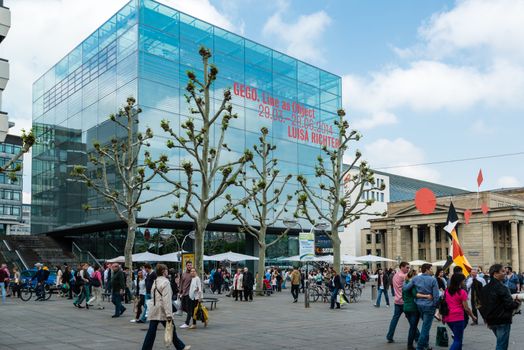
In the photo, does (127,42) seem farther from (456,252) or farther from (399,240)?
(399,240)

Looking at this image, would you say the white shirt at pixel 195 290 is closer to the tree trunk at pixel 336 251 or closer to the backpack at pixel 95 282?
the backpack at pixel 95 282

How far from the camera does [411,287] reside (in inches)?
453

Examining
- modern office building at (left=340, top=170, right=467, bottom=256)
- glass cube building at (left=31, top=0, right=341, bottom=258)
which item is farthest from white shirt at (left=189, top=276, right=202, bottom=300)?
modern office building at (left=340, top=170, right=467, bottom=256)

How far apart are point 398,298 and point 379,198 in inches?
4484

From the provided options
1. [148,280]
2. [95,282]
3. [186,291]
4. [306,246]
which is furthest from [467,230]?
[148,280]

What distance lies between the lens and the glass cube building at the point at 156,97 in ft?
134

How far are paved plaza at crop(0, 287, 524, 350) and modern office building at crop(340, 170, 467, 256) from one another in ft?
273

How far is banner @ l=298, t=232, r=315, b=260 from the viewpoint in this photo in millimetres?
24880

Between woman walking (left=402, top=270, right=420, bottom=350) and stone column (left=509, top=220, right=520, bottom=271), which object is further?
stone column (left=509, top=220, right=520, bottom=271)

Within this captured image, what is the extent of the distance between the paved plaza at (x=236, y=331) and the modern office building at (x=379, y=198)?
83332 millimetres

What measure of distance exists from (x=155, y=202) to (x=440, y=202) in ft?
199

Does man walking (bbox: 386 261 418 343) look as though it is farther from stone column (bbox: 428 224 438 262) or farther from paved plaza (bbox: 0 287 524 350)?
stone column (bbox: 428 224 438 262)

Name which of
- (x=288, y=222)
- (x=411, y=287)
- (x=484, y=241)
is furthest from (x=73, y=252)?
(x=484, y=241)

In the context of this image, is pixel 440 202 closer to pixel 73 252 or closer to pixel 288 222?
pixel 73 252
